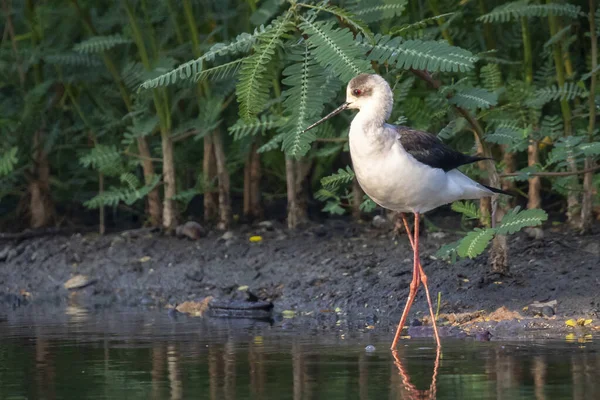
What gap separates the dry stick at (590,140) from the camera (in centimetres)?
833

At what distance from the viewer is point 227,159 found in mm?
10367

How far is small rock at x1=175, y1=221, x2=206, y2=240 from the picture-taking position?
10.1 metres

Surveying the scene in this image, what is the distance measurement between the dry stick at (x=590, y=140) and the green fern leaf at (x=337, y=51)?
1998 millimetres

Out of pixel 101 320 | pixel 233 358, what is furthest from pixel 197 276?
pixel 233 358

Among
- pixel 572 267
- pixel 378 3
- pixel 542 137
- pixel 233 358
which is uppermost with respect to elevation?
pixel 378 3

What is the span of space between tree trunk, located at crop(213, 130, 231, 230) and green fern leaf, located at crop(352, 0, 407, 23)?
2.30 metres

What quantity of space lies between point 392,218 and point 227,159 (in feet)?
5.09

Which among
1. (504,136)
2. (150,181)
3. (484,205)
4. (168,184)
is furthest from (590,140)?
(150,181)

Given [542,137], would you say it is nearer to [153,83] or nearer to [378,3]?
[378,3]

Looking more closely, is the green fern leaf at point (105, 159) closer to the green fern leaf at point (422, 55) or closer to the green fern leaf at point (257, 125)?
the green fern leaf at point (257, 125)

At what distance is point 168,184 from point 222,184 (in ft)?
1.49

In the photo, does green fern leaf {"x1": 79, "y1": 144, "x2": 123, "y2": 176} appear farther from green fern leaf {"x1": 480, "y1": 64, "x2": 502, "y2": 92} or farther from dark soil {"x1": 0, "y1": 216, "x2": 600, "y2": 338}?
green fern leaf {"x1": 480, "y1": 64, "x2": 502, "y2": 92}

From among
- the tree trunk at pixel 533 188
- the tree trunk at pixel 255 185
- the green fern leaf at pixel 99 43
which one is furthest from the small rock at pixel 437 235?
the green fern leaf at pixel 99 43

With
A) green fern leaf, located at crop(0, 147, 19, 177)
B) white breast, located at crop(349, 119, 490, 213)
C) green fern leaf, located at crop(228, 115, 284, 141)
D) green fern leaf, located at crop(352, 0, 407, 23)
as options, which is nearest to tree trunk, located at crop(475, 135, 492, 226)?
white breast, located at crop(349, 119, 490, 213)
